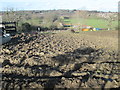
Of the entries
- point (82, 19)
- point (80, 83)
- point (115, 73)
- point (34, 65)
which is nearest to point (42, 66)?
point (34, 65)

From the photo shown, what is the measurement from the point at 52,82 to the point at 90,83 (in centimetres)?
150

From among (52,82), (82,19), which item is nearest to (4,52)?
(52,82)

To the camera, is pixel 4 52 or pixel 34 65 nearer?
pixel 34 65

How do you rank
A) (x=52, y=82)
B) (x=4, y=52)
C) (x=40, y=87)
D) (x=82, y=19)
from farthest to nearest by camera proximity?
(x=82, y=19), (x=4, y=52), (x=52, y=82), (x=40, y=87)

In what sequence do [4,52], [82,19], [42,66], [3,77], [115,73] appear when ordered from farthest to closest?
[82,19] < [4,52] < [42,66] < [115,73] < [3,77]

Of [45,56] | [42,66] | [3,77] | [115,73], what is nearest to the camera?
[3,77]

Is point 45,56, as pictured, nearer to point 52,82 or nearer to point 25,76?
point 25,76

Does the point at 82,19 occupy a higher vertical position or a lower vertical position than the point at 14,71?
higher

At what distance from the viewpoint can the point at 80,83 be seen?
6316 millimetres

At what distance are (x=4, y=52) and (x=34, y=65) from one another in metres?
3.55

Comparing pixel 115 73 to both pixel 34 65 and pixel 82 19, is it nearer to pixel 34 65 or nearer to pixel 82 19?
pixel 34 65

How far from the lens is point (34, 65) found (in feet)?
28.6

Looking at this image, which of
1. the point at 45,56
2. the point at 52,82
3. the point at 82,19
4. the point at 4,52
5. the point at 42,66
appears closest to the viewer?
the point at 52,82

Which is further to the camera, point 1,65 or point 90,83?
point 1,65
